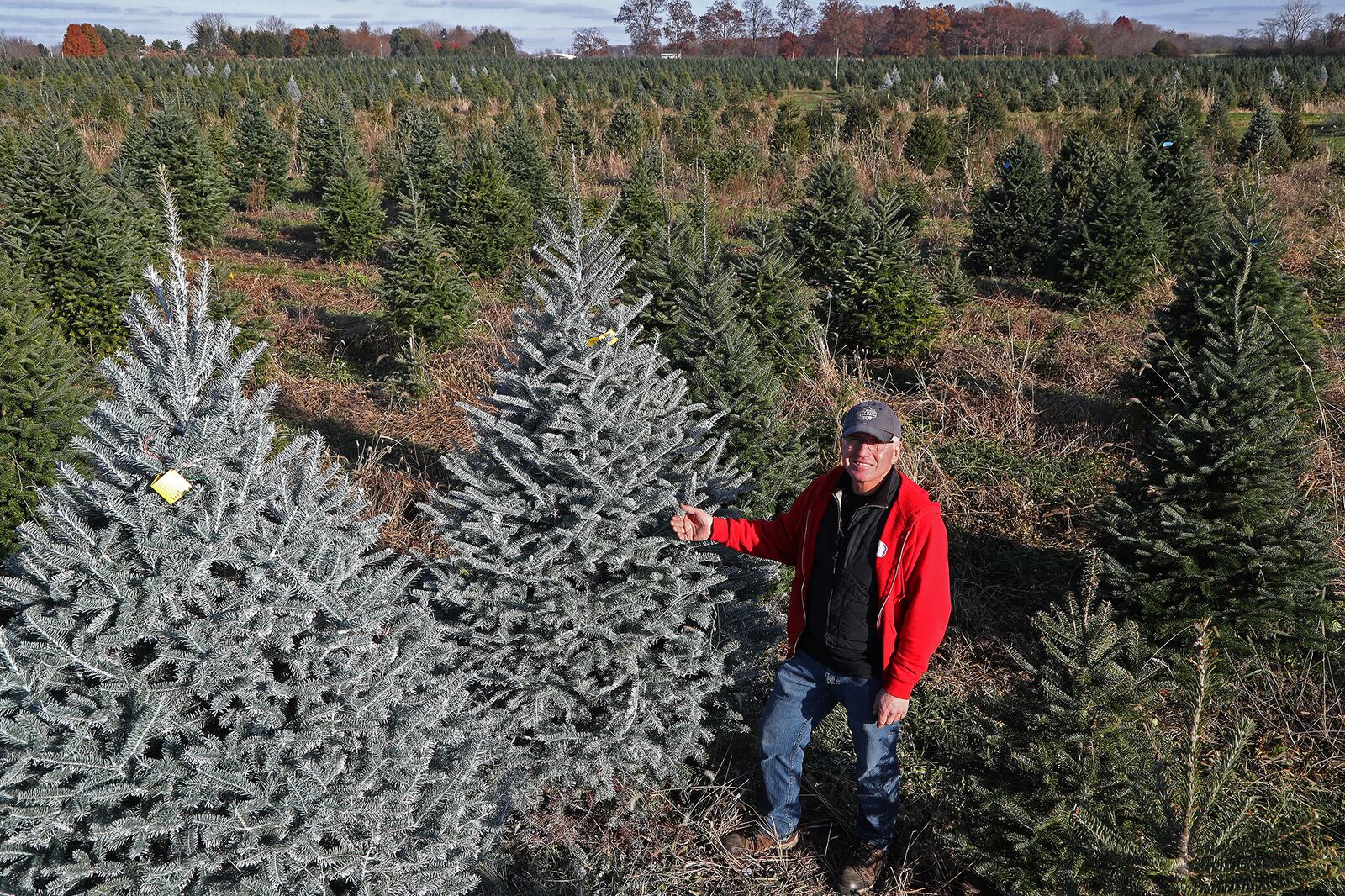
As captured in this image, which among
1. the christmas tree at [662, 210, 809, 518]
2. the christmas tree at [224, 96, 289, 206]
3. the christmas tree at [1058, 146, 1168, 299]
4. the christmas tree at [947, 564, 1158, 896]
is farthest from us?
the christmas tree at [224, 96, 289, 206]

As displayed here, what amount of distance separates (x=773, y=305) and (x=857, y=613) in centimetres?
450

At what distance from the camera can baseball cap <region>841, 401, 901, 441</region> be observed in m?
2.67

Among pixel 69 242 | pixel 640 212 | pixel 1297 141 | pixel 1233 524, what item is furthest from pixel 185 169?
pixel 1297 141

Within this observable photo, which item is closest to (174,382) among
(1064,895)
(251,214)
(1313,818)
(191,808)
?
(191,808)

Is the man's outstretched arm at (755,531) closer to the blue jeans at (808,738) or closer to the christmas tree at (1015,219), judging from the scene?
the blue jeans at (808,738)

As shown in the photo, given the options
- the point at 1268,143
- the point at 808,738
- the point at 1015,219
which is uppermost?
the point at 1268,143

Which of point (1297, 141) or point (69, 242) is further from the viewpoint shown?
point (1297, 141)

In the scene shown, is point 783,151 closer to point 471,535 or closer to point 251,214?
point 251,214

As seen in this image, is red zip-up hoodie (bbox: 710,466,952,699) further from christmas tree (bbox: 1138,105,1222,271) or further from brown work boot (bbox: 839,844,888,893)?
christmas tree (bbox: 1138,105,1222,271)

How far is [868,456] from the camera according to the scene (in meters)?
2.70

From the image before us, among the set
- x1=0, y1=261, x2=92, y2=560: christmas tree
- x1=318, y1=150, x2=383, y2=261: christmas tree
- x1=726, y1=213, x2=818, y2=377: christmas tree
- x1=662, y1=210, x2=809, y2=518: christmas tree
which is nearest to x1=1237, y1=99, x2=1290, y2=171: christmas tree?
x1=726, y1=213, x2=818, y2=377: christmas tree

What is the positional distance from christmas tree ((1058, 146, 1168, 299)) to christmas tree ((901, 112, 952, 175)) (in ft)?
24.4

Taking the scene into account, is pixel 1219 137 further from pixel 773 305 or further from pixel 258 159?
pixel 258 159

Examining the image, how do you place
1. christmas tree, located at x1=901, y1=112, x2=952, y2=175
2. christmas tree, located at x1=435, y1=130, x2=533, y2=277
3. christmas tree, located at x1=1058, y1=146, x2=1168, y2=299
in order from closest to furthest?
christmas tree, located at x1=1058, y1=146, x2=1168, y2=299, christmas tree, located at x1=435, y1=130, x2=533, y2=277, christmas tree, located at x1=901, y1=112, x2=952, y2=175
